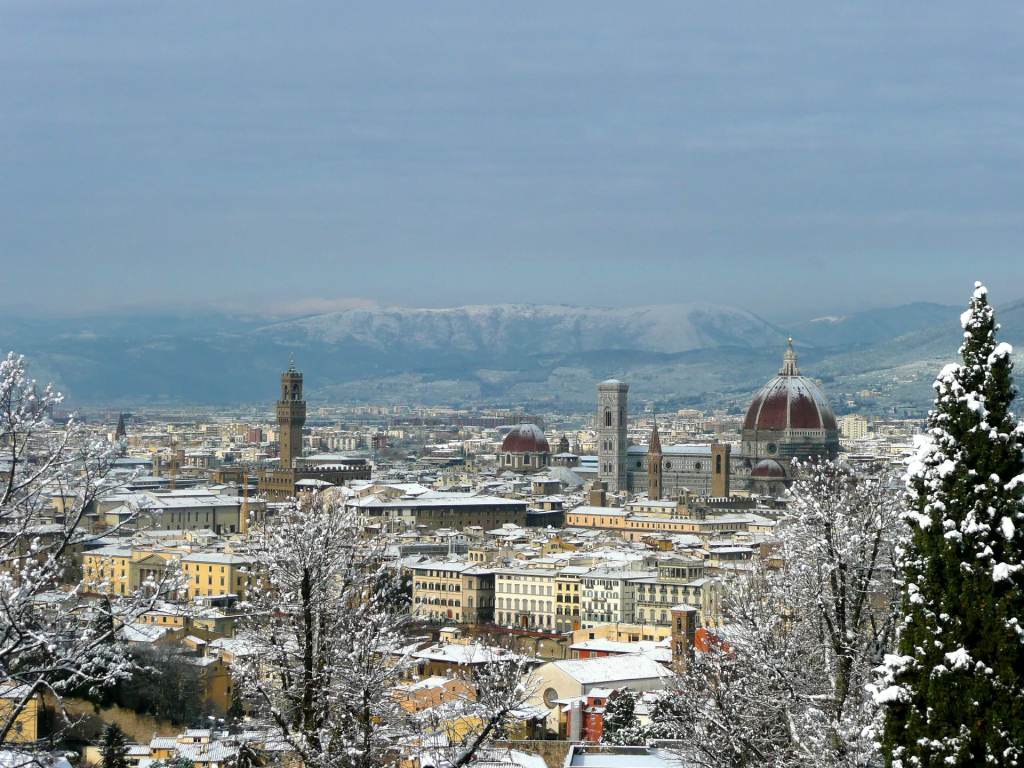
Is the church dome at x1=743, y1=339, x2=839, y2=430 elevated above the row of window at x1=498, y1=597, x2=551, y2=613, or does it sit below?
above

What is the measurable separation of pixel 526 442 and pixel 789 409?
26995 millimetres

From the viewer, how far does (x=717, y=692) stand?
18828 mm

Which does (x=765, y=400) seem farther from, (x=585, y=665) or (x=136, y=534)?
(x=585, y=665)

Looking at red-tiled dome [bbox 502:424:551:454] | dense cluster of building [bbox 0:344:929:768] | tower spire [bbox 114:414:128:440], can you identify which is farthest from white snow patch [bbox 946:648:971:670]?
red-tiled dome [bbox 502:424:551:454]

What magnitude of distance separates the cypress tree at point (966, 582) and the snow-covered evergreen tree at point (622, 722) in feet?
66.2

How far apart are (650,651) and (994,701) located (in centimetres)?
3506

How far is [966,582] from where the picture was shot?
41.8 feet

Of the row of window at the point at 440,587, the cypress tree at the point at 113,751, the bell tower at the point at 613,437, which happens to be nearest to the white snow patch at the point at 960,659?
the cypress tree at the point at 113,751

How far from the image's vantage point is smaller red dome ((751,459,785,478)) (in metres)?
108

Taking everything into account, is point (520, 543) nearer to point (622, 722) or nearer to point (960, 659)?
point (622, 722)

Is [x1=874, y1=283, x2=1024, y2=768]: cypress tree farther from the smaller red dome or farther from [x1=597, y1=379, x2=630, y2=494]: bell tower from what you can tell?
[x1=597, y1=379, x2=630, y2=494]: bell tower

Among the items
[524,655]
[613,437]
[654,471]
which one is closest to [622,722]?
[524,655]

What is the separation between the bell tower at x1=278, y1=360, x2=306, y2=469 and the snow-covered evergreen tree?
7544 cm

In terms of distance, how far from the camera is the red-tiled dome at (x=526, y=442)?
132250mm
